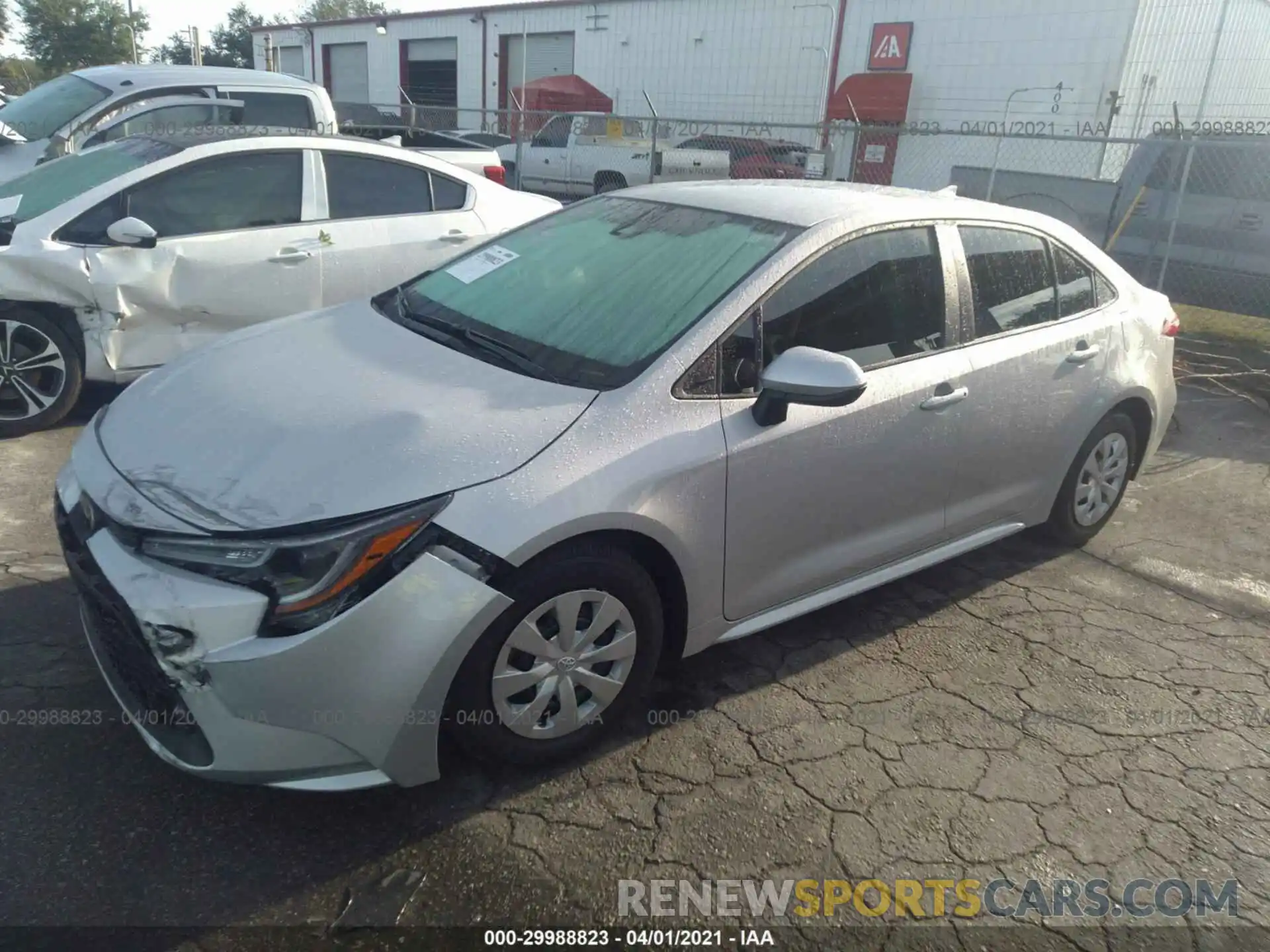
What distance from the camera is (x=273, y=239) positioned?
17.9 ft

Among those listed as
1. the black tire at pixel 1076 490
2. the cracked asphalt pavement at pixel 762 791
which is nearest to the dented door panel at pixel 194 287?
the cracked asphalt pavement at pixel 762 791

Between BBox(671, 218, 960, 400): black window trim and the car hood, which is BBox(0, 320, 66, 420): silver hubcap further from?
BBox(671, 218, 960, 400): black window trim

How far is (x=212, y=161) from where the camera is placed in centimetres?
528

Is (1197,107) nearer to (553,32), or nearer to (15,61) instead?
(553,32)

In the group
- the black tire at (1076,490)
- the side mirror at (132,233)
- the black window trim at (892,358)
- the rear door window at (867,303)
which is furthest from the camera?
the side mirror at (132,233)

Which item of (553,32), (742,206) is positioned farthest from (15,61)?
(742,206)

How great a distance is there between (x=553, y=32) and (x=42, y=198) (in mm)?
25580

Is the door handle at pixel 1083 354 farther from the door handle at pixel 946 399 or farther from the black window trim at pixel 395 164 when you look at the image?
the black window trim at pixel 395 164

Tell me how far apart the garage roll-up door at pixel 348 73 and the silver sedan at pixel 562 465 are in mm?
35310

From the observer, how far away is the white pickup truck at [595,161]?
14188 millimetres

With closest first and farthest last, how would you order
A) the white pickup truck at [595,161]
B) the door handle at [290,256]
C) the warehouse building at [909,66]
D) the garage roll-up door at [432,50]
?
the door handle at [290,256], the white pickup truck at [595,161], the warehouse building at [909,66], the garage roll-up door at [432,50]

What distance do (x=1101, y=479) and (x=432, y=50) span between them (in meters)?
32.4

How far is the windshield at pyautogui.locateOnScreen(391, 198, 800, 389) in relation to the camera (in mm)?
2939

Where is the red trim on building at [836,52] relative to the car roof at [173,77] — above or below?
above
